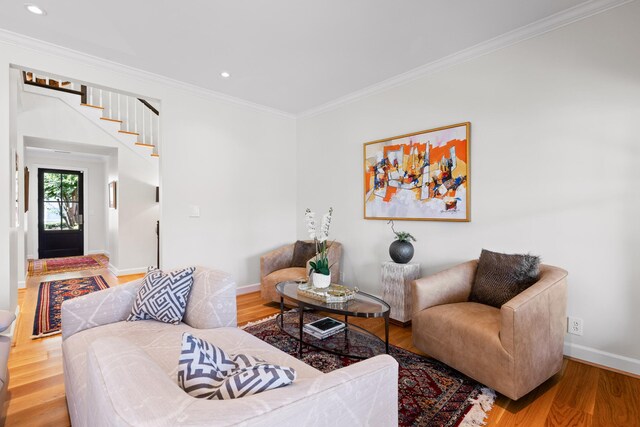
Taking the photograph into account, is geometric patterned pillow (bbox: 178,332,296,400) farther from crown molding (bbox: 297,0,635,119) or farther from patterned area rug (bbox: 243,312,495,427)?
crown molding (bbox: 297,0,635,119)

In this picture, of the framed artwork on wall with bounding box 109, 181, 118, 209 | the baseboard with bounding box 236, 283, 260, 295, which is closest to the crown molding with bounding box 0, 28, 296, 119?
the baseboard with bounding box 236, 283, 260, 295

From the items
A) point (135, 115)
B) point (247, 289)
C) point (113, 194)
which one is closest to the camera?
point (247, 289)

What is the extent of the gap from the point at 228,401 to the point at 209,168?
11.6 feet

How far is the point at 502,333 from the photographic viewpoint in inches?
71.6

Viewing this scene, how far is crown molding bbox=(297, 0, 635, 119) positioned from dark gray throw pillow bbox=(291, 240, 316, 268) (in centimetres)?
194

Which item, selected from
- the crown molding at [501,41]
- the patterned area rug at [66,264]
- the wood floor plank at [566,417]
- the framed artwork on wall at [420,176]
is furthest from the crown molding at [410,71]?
the patterned area rug at [66,264]

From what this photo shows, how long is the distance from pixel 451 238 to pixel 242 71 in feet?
9.03

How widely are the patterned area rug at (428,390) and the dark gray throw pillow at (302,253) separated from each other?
1298 mm

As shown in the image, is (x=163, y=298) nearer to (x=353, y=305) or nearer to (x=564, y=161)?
(x=353, y=305)

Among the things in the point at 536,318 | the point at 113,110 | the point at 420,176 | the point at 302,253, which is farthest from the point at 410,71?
the point at 113,110

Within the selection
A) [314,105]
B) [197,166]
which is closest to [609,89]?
[314,105]

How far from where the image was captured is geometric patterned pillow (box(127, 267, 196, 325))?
75.5 inches

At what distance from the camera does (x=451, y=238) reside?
3059mm

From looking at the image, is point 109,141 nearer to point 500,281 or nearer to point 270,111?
point 270,111
